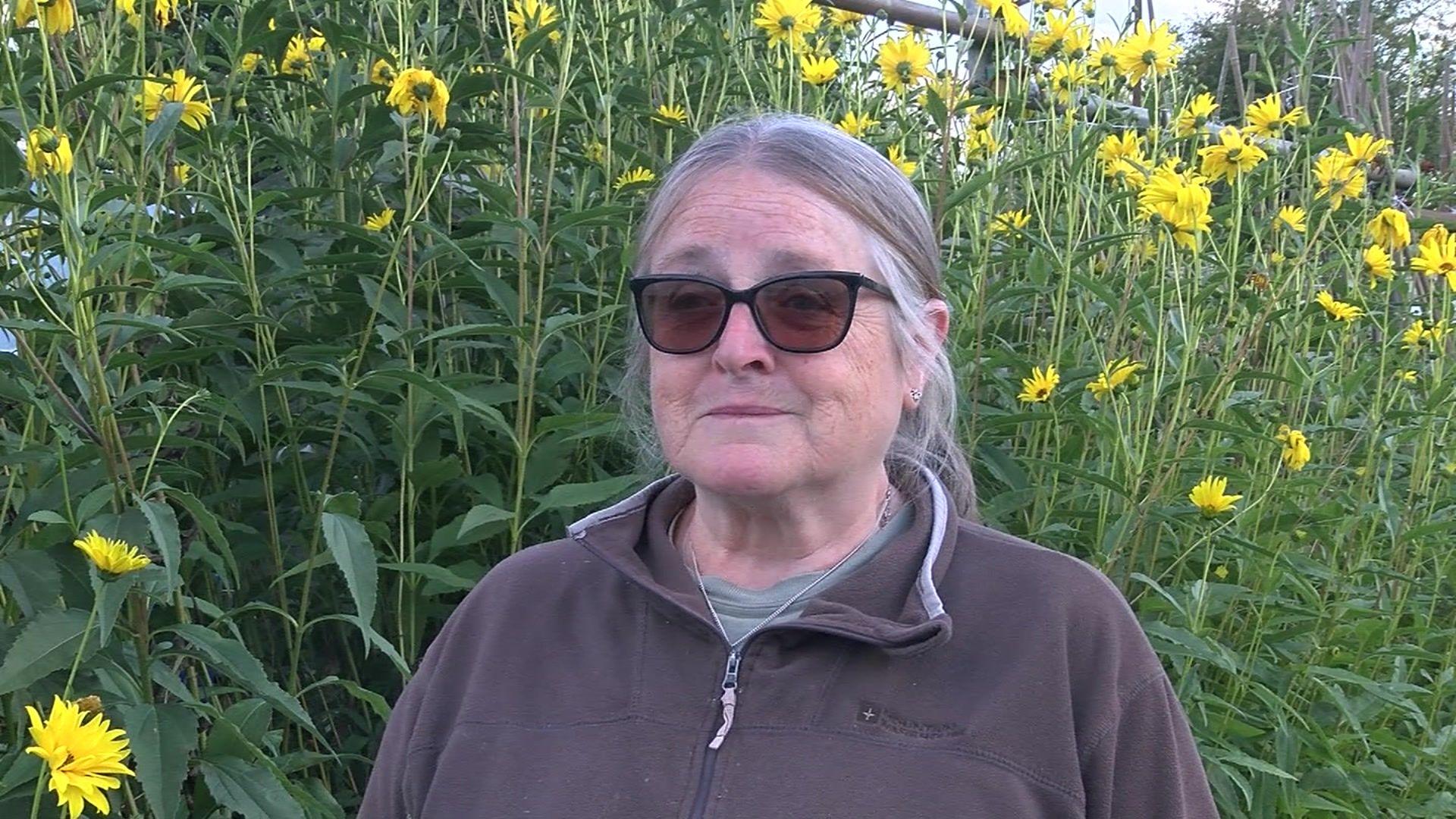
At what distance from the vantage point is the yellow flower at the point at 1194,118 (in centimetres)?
306

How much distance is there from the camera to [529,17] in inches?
101

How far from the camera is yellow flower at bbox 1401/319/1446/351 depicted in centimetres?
284

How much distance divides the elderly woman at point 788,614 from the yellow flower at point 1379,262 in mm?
1641

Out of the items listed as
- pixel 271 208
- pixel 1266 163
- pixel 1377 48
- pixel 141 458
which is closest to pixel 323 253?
pixel 271 208

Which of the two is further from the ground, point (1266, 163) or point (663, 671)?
point (1266, 163)

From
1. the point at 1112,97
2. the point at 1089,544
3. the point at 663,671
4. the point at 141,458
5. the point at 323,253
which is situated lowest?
the point at 1089,544

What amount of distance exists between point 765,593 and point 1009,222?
1473 millimetres

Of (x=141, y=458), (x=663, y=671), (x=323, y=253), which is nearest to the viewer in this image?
(x=663, y=671)

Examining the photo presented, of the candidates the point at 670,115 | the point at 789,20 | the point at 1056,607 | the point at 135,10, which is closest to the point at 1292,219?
the point at 789,20

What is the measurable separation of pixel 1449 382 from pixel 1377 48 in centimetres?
269

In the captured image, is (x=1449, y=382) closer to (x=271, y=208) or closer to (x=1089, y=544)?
(x=1089, y=544)

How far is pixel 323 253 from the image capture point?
7.89ft

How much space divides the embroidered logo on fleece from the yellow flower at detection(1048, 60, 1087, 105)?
1925mm

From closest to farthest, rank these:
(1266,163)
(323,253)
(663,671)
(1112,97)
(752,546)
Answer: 1. (663,671)
2. (752,546)
3. (323,253)
4. (1266,163)
5. (1112,97)
